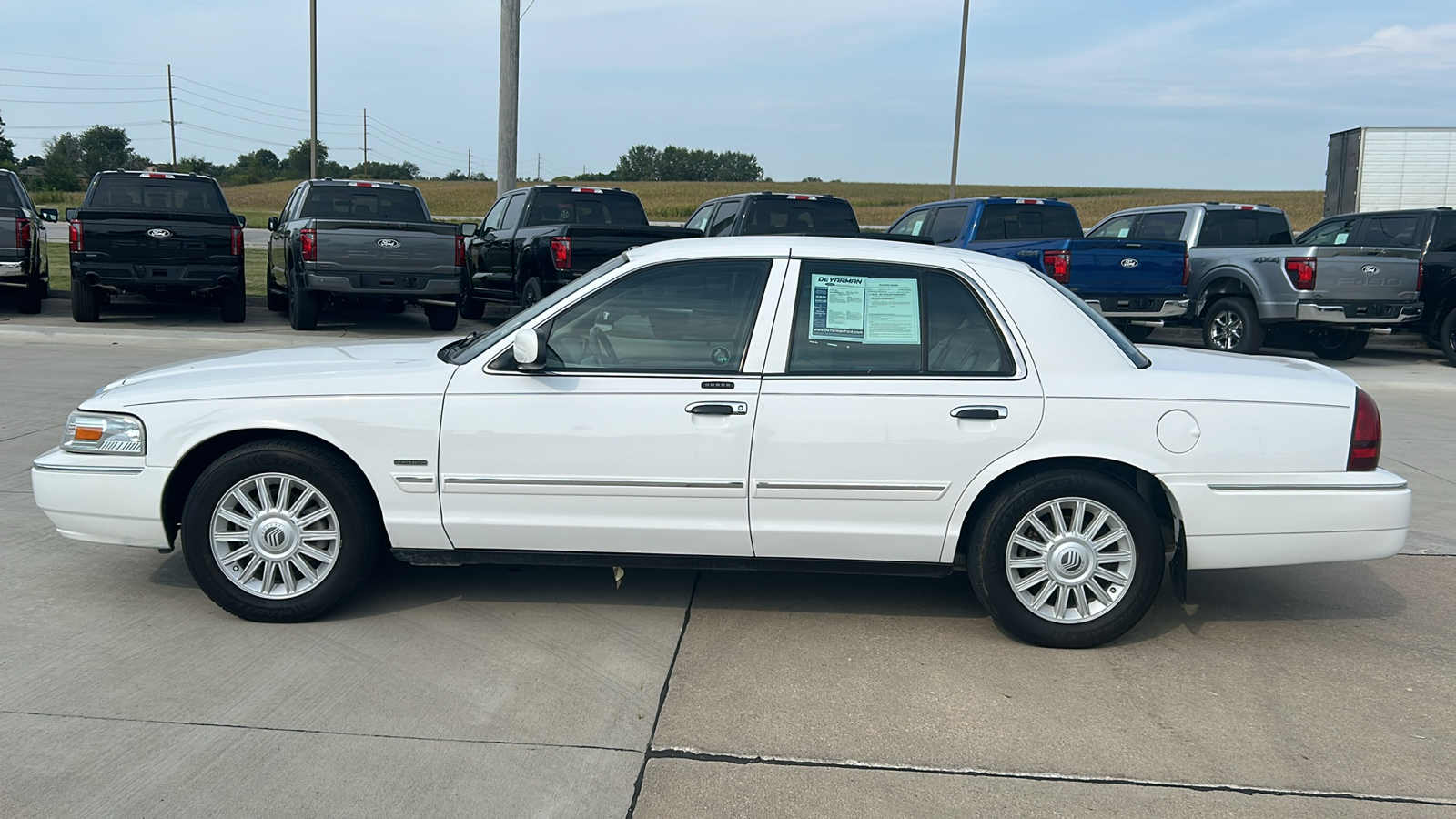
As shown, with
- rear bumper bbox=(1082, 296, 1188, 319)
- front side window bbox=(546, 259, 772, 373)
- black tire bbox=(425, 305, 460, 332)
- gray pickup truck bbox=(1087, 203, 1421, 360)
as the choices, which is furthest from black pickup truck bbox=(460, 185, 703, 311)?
front side window bbox=(546, 259, 772, 373)

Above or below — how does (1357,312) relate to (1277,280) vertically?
below

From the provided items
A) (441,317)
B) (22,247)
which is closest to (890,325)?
(441,317)

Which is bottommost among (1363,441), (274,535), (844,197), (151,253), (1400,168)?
(274,535)

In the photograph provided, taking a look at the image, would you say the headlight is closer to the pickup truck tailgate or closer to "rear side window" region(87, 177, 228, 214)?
the pickup truck tailgate

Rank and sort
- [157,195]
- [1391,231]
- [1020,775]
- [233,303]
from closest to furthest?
[1020,775]
[1391,231]
[233,303]
[157,195]

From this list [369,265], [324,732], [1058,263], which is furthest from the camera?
[369,265]

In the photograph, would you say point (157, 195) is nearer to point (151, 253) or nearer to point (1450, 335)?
point (151, 253)

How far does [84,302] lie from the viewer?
48.7 feet

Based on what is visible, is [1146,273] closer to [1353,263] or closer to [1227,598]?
[1353,263]

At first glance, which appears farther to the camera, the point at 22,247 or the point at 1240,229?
the point at 1240,229

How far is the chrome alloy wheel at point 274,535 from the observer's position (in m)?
4.61

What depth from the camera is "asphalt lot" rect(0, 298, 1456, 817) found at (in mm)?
3402

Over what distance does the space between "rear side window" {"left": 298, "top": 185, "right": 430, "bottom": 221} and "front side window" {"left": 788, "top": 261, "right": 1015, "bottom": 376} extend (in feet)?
39.7

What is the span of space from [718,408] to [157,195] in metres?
13.9
